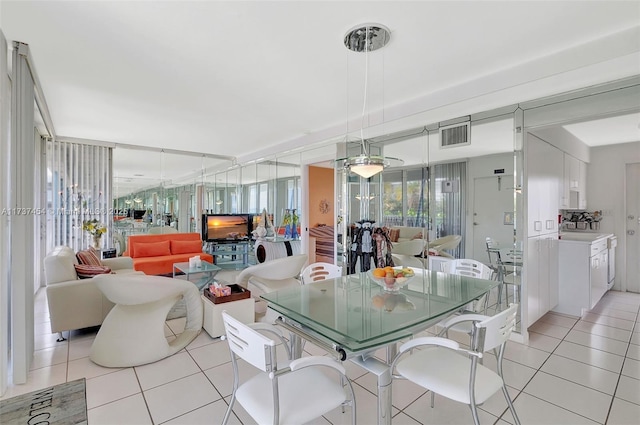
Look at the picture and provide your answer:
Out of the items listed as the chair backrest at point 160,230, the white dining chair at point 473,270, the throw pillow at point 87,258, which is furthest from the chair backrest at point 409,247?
the chair backrest at point 160,230

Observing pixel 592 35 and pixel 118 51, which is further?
pixel 118 51

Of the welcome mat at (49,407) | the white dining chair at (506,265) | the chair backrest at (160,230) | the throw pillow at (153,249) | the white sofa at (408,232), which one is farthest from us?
the chair backrest at (160,230)

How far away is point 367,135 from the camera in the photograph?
4250mm

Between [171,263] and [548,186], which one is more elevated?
[548,186]

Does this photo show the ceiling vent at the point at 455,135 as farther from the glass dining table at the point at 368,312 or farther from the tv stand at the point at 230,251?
the tv stand at the point at 230,251

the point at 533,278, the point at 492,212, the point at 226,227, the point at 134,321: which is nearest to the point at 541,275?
the point at 533,278

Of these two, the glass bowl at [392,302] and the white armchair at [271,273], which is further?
the white armchair at [271,273]

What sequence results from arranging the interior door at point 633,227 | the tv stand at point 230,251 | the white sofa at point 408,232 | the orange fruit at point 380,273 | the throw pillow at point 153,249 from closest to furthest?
the orange fruit at point 380,273, the white sofa at point 408,232, the interior door at point 633,227, the throw pillow at point 153,249, the tv stand at point 230,251

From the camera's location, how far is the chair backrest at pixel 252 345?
1244 mm

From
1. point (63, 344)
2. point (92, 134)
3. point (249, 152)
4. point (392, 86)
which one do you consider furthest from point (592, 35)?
point (92, 134)

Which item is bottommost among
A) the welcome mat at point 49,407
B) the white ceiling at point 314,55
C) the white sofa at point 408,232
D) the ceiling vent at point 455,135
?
the welcome mat at point 49,407

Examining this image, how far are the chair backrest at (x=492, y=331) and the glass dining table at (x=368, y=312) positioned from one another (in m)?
0.31

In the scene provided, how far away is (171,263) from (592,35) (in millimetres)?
6026

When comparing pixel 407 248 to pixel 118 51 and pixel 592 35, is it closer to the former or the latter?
pixel 592 35
